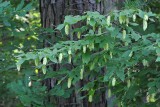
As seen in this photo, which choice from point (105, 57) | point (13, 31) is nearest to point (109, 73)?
point (105, 57)

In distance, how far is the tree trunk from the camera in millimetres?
3699

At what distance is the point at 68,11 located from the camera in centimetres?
379

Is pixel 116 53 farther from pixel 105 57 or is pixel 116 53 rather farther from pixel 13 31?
pixel 13 31

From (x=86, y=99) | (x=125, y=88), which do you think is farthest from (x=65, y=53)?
(x=86, y=99)

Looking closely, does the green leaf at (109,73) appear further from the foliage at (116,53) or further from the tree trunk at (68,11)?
the tree trunk at (68,11)

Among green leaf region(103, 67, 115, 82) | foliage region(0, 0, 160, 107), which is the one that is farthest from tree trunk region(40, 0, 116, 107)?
green leaf region(103, 67, 115, 82)

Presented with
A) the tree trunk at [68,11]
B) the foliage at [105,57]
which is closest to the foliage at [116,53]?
the foliage at [105,57]

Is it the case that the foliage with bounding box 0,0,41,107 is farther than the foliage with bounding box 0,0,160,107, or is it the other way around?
the foliage with bounding box 0,0,41,107

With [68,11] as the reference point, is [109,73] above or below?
below

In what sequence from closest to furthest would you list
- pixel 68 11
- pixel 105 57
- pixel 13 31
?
pixel 105 57
pixel 13 31
pixel 68 11

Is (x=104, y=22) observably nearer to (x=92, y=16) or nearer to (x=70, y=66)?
(x=92, y=16)

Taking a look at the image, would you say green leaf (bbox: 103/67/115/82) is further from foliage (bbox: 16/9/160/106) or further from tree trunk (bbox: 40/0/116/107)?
tree trunk (bbox: 40/0/116/107)

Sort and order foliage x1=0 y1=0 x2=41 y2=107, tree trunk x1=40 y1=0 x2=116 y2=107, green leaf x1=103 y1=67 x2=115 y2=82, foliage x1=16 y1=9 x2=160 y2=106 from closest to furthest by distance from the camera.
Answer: foliage x1=16 y1=9 x2=160 y2=106, green leaf x1=103 y1=67 x2=115 y2=82, foliage x1=0 y1=0 x2=41 y2=107, tree trunk x1=40 y1=0 x2=116 y2=107

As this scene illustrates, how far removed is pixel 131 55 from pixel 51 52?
0.47 meters
